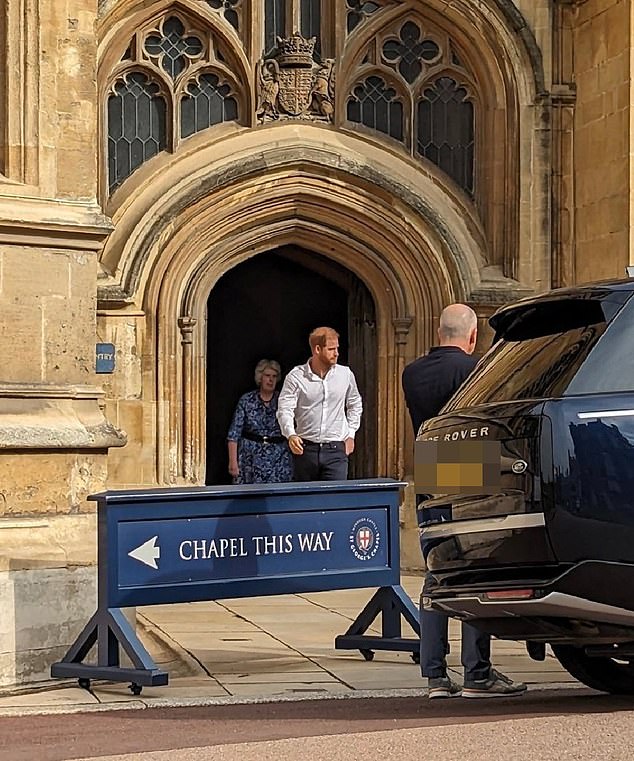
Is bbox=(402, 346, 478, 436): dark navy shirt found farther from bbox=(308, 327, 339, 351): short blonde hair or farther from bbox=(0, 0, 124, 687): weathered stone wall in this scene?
bbox=(308, 327, 339, 351): short blonde hair

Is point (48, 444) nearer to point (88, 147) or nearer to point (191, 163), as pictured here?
point (88, 147)

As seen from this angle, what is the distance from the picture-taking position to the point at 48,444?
28.8ft

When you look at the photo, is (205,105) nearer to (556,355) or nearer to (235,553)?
(235,553)

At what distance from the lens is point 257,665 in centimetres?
895

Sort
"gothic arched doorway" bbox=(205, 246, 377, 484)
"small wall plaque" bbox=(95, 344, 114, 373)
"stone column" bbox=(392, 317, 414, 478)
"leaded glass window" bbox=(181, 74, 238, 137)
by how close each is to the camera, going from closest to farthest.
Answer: "small wall plaque" bbox=(95, 344, 114, 373), "leaded glass window" bbox=(181, 74, 238, 137), "stone column" bbox=(392, 317, 414, 478), "gothic arched doorway" bbox=(205, 246, 377, 484)

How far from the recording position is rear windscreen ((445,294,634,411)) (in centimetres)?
648

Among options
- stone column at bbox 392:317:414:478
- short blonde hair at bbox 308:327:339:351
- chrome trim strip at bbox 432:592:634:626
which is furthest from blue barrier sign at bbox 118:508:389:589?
stone column at bbox 392:317:414:478

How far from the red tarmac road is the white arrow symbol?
0.90 metres

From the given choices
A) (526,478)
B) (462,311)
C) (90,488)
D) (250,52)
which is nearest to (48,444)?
(90,488)

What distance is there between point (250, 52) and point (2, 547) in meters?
6.89

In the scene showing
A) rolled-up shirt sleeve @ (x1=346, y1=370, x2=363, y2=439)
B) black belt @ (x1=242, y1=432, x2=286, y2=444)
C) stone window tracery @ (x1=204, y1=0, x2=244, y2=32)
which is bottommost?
black belt @ (x1=242, y1=432, x2=286, y2=444)

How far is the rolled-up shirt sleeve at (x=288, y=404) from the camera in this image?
11292 millimetres

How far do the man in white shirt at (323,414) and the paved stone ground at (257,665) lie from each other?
101cm

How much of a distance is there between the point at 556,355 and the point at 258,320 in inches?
369
